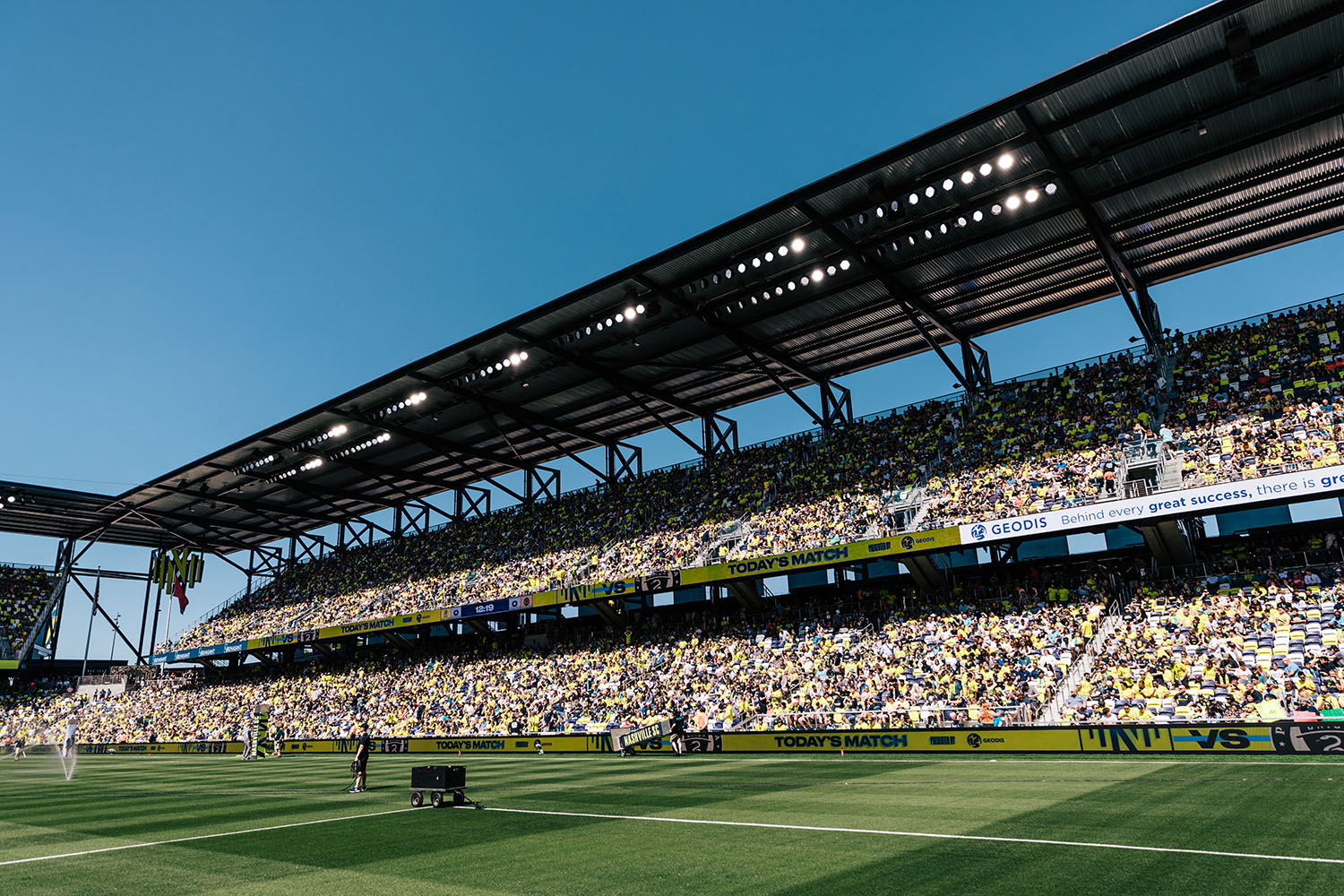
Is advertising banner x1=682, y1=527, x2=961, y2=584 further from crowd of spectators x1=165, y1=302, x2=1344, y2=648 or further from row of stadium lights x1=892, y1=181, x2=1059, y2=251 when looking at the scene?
row of stadium lights x1=892, y1=181, x2=1059, y2=251

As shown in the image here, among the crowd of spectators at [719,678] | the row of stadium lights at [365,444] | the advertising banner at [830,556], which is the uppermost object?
the row of stadium lights at [365,444]

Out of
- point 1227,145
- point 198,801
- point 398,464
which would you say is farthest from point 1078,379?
point 398,464

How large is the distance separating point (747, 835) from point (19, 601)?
7519cm

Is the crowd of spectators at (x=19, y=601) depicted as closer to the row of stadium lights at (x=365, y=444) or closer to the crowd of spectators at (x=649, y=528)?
the crowd of spectators at (x=649, y=528)

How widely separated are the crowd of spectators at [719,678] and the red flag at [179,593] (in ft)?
34.7

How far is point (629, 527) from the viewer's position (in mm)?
42969

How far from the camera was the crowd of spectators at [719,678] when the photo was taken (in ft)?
86.0

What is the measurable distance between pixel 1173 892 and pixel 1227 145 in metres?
25.0

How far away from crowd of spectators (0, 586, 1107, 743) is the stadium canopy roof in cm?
1170

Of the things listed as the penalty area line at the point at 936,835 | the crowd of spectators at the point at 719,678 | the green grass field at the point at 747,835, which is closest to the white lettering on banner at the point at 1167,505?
the crowd of spectators at the point at 719,678

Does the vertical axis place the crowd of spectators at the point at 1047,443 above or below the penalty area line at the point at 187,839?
above

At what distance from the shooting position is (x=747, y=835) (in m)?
10.4

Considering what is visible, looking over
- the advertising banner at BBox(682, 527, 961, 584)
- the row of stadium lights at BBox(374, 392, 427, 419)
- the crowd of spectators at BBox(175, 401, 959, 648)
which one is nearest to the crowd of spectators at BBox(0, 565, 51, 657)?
the crowd of spectators at BBox(175, 401, 959, 648)

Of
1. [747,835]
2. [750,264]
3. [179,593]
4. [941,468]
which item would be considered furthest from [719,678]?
[179,593]
